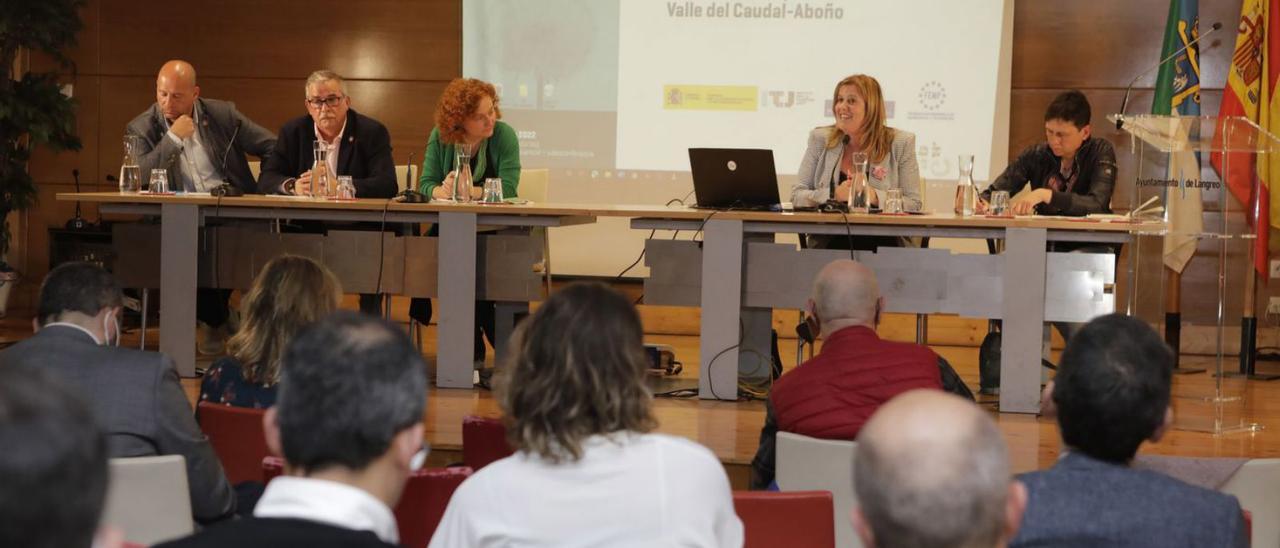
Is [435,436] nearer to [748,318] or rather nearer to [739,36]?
[748,318]

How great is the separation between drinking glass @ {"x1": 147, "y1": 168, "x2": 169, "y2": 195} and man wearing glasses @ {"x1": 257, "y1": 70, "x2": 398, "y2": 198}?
454 mm

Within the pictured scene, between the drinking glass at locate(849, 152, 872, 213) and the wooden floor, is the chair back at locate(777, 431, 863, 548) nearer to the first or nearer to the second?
the wooden floor

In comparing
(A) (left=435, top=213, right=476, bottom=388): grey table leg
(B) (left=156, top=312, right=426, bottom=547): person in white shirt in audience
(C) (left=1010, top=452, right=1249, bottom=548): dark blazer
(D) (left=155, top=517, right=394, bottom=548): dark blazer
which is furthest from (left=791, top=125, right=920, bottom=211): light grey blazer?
(D) (left=155, top=517, right=394, bottom=548): dark blazer

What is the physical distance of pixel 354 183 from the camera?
562cm

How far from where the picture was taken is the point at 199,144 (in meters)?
5.96

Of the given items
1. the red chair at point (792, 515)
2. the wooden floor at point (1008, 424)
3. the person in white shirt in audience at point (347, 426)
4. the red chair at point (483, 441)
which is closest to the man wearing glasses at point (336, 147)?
the wooden floor at point (1008, 424)

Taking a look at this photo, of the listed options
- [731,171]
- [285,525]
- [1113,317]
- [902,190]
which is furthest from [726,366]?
[285,525]

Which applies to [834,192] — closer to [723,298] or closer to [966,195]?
[966,195]

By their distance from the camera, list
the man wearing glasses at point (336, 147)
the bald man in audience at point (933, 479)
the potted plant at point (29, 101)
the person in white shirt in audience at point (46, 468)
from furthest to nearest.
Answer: the potted plant at point (29, 101)
the man wearing glasses at point (336, 147)
the bald man in audience at point (933, 479)
the person in white shirt in audience at point (46, 468)

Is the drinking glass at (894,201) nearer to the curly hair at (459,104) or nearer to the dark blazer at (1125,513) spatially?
the curly hair at (459,104)

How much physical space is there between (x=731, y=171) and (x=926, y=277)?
2.72ft

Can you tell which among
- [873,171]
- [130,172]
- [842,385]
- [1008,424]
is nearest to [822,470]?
[842,385]

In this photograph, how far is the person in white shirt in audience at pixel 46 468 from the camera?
35.7 inches

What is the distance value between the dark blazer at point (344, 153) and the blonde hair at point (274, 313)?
285 centimetres
